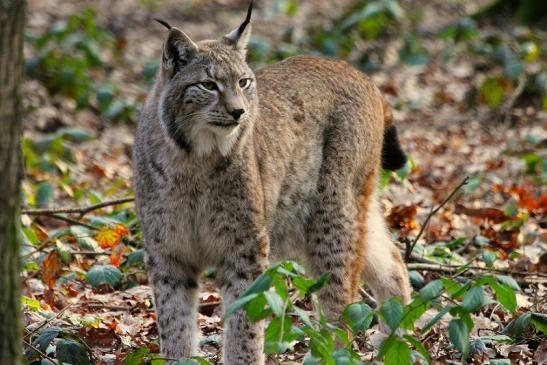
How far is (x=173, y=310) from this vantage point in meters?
5.12

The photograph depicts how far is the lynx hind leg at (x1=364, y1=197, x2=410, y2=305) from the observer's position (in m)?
6.05

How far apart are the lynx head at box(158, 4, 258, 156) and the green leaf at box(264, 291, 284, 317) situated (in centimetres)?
164

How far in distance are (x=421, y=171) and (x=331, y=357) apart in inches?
227

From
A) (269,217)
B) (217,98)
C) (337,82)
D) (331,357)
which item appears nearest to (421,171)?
(337,82)

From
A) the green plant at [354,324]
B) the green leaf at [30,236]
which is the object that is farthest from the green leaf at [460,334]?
the green leaf at [30,236]

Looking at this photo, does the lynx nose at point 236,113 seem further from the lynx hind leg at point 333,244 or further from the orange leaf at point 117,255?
the orange leaf at point 117,255

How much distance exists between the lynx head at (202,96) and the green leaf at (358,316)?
4.15ft

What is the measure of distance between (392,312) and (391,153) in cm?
272

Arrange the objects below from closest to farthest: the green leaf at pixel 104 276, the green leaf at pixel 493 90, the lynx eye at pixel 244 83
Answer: the lynx eye at pixel 244 83, the green leaf at pixel 104 276, the green leaf at pixel 493 90

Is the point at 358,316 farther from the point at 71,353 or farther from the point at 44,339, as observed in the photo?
the point at 44,339

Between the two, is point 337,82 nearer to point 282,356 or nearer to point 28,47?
point 282,356

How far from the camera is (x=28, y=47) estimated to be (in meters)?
13.4

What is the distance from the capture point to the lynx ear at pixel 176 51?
5.05 m

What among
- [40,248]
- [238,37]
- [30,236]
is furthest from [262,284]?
[30,236]
